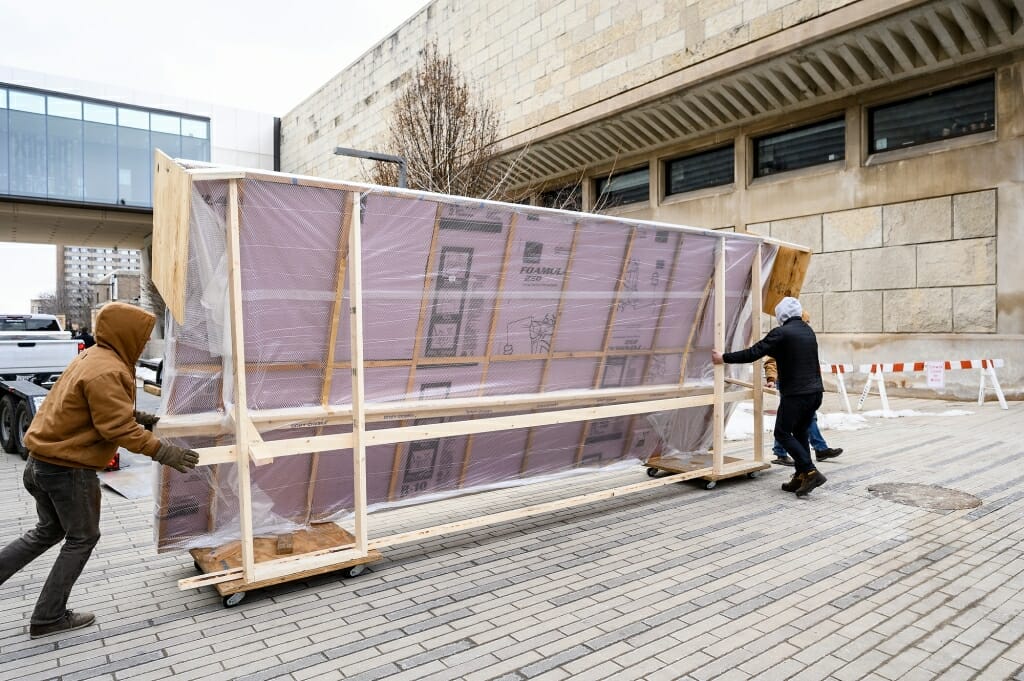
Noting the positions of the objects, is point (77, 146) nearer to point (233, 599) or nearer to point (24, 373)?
point (24, 373)

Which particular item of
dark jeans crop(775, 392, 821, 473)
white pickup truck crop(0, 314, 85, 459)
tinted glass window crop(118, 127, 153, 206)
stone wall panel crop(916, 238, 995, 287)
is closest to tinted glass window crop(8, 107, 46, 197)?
tinted glass window crop(118, 127, 153, 206)

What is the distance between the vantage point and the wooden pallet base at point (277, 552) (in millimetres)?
4289

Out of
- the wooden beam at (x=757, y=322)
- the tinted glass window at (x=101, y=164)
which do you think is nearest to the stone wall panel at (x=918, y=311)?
the wooden beam at (x=757, y=322)

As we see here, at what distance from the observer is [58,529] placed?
155 inches

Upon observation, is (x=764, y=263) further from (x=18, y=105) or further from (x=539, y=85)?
(x=18, y=105)

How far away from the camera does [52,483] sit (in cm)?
378

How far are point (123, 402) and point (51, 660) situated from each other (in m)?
1.37

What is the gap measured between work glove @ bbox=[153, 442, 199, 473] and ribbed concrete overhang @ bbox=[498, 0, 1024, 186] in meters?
14.7

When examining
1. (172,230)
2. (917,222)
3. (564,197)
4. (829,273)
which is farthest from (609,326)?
(564,197)

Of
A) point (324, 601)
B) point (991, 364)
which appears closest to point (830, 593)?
point (324, 601)

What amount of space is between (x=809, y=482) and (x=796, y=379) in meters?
1.02

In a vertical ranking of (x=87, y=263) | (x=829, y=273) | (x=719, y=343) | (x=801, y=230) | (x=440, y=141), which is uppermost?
(x=87, y=263)

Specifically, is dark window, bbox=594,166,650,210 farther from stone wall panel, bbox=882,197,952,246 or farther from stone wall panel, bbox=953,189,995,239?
stone wall panel, bbox=953,189,995,239

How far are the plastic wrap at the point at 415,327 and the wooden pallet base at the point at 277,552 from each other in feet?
0.39
